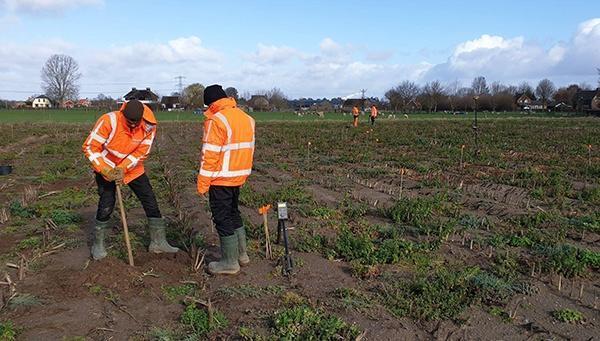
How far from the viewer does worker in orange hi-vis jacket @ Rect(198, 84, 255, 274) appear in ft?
17.1

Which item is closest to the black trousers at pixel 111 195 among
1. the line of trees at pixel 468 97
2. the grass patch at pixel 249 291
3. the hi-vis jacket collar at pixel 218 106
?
the hi-vis jacket collar at pixel 218 106

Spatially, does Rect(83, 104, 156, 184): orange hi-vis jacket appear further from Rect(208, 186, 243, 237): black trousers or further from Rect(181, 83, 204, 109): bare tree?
Rect(181, 83, 204, 109): bare tree

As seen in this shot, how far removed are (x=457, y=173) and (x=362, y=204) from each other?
4524 mm

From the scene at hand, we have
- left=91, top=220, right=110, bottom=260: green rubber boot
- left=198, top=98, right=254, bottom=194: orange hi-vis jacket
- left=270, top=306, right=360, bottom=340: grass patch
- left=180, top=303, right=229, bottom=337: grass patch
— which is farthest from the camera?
left=91, top=220, right=110, bottom=260: green rubber boot

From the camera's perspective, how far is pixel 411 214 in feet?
24.2

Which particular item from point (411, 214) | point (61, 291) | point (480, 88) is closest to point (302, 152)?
point (411, 214)

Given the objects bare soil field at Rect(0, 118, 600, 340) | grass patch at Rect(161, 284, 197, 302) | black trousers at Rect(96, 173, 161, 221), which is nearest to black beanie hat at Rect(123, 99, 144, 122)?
black trousers at Rect(96, 173, 161, 221)

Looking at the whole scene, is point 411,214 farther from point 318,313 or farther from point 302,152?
point 302,152

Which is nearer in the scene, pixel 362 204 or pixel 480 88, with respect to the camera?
pixel 362 204

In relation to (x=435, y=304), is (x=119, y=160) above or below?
above

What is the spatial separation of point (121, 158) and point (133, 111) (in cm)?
64

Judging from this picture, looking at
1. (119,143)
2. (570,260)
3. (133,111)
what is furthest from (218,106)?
(570,260)

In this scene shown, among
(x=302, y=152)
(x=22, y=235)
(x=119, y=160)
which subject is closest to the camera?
(x=119, y=160)

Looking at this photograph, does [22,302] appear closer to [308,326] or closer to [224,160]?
[224,160]
